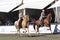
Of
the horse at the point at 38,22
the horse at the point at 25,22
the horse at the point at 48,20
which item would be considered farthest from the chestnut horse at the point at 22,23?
the horse at the point at 48,20

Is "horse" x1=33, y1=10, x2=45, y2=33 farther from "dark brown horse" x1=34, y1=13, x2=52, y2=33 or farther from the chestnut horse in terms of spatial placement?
the chestnut horse

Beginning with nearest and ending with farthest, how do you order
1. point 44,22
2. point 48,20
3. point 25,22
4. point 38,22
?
point 25,22
point 48,20
point 44,22
point 38,22

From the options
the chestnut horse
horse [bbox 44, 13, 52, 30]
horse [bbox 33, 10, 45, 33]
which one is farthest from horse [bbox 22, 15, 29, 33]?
horse [bbox 44, 13, 52, 30]

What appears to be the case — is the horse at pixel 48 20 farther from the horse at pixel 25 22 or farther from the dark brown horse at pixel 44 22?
the horse at pixel 25 22

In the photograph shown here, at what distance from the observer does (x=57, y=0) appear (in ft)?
77.2

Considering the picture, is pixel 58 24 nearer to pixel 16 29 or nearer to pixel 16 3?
pixel 16 29

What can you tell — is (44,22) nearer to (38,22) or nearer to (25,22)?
(38,22)

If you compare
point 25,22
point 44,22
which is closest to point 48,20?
point 44,22

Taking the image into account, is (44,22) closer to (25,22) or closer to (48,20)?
(48,20)

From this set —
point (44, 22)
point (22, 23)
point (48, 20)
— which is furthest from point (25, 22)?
point (48, 20)

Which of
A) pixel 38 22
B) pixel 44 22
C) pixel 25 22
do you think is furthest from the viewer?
pixel 38 22

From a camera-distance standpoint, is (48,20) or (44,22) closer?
(48,20)

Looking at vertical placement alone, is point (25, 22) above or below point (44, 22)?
above

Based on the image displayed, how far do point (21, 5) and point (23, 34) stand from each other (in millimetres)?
3825
